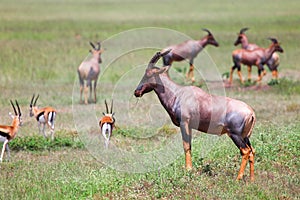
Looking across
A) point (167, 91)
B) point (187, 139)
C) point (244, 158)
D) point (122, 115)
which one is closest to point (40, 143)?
point (122, 115)

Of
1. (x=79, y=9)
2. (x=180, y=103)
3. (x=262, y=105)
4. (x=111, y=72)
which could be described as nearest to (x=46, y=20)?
(x=79, y=9)

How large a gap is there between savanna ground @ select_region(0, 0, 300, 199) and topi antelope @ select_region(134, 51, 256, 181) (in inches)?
20.1

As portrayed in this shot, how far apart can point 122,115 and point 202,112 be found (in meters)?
7.19

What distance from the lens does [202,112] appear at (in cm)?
939

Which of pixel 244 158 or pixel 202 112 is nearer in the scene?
pixel 244 158

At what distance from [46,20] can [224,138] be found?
28352 mm

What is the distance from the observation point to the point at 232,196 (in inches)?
335

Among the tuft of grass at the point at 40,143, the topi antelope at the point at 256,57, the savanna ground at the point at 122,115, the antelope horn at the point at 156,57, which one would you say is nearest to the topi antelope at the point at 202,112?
the antelope horn at the point at 156,57

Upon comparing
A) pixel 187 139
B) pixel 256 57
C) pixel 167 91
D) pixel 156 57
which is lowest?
pixel 187 139

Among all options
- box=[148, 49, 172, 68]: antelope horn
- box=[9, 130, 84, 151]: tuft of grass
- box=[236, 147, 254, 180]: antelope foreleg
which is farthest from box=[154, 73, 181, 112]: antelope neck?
box=[9, 130, 84, 151]: tuft of grass

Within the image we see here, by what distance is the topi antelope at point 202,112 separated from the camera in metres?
9.22

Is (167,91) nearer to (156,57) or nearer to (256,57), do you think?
(156,57)

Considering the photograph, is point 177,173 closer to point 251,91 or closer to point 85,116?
point 85,116

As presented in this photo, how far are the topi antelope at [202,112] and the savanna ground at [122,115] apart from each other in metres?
0.51
